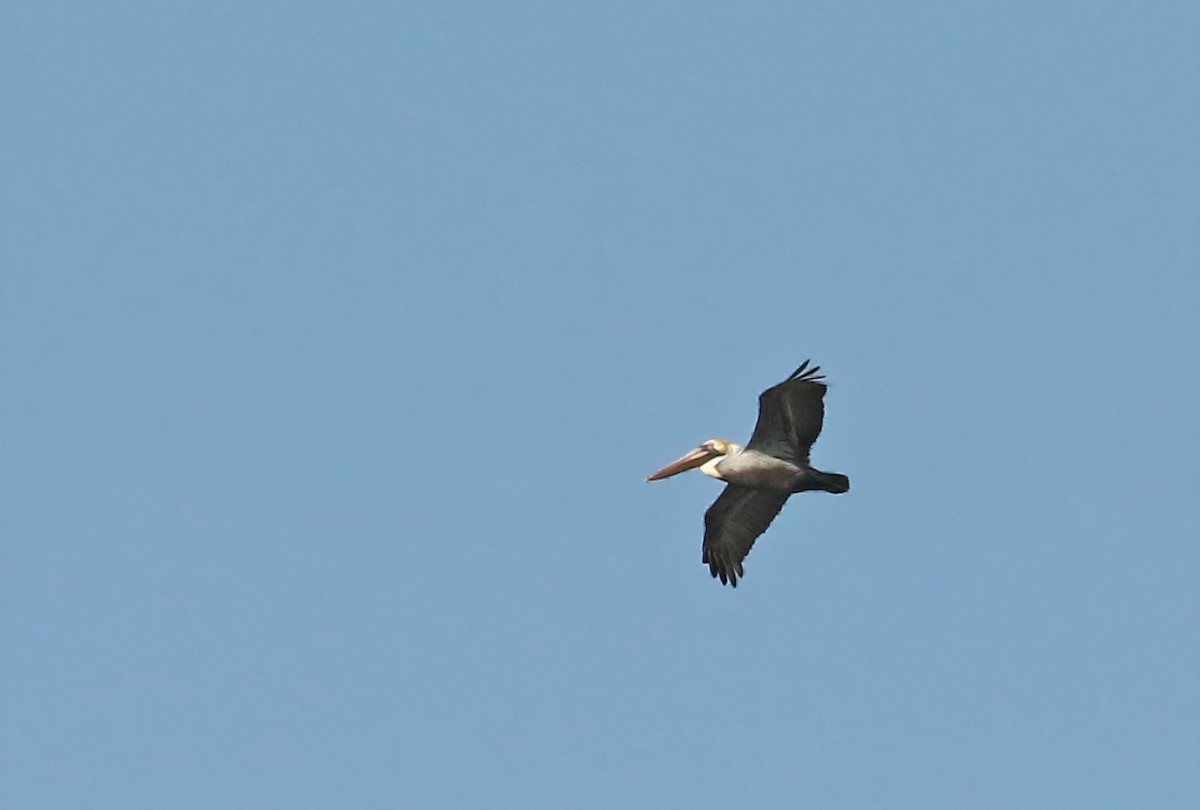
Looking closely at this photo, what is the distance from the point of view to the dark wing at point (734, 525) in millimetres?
29391

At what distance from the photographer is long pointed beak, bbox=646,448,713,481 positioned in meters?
29.9

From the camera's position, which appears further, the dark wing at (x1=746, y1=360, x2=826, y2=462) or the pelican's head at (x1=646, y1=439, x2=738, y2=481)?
the pelican's head at (x1=646, y1=439, x2=738, y2=481)

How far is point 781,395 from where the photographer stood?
89.4 feet

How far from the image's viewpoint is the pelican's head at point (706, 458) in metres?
→ 29.4

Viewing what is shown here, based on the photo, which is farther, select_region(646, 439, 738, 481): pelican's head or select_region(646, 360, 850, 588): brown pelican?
select_region(646, 439, 738, 481): pelican's head

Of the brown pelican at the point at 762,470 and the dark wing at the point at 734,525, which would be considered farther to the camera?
the dark wing at the point at 734,525

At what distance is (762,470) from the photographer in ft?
92.4

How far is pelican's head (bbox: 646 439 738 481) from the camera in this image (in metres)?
29.4

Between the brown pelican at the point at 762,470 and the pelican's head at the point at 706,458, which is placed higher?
→ the pelican's head at the point at 706,458

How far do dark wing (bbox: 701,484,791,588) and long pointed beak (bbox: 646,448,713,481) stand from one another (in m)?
0.65

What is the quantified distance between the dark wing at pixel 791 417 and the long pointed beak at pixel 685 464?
171 centimetres

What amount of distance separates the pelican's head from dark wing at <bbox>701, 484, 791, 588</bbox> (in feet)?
1.28

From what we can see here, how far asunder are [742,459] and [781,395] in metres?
1.42

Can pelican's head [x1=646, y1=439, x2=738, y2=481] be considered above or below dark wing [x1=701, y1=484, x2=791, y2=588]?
above
